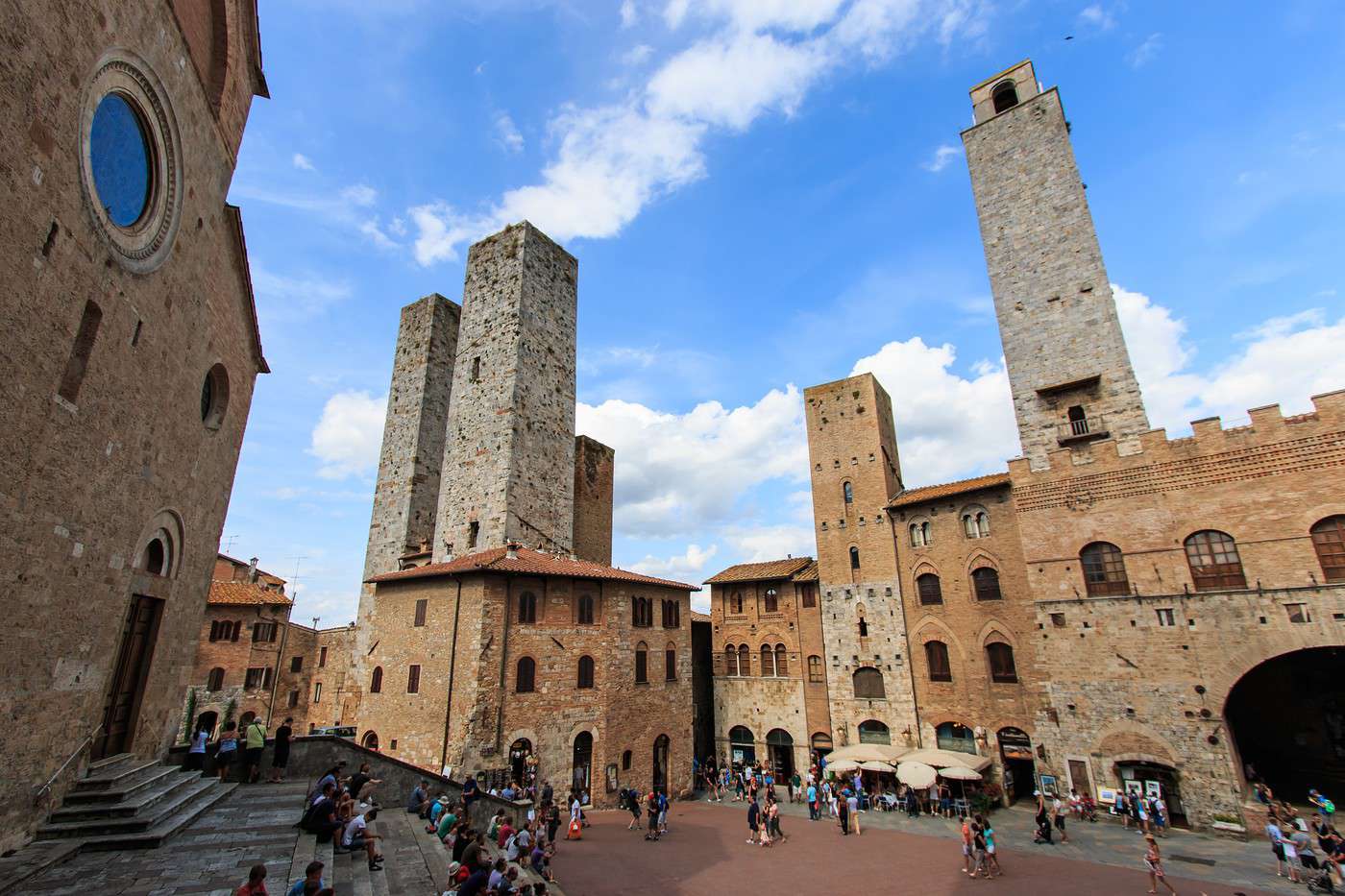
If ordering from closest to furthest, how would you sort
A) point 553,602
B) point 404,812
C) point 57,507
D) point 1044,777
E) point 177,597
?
point 57,507 → point 177,597 → point 404,812 → point 1044,777 → point 553,602

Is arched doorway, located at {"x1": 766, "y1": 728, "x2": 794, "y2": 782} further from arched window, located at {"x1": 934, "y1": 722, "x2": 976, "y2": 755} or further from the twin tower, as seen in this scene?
the twin tower

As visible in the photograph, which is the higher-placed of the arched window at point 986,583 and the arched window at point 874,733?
the arched window at point 986,583

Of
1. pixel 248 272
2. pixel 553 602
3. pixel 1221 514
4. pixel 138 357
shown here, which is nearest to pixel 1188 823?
pixel 1221 514

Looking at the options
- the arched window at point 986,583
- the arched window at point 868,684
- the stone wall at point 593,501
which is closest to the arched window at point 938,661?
the arched window at point 868,684

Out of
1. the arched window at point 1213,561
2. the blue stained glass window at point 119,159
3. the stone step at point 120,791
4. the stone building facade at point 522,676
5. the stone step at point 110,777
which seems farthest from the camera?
the stone building facade at point 522,676

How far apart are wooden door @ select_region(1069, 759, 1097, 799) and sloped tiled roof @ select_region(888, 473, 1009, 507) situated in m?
9.80

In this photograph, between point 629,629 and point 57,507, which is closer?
point 57,507

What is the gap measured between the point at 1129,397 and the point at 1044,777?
44.1 feet

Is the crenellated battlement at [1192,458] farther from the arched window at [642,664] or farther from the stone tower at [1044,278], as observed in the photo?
the arched window at [642,664]

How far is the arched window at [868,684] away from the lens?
978 inches

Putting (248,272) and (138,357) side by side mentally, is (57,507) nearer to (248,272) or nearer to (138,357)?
(138,357)

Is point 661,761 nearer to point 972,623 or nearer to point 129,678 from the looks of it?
point 972,623

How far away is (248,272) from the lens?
523 inches

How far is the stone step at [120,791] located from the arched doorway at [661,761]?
52.9ft
